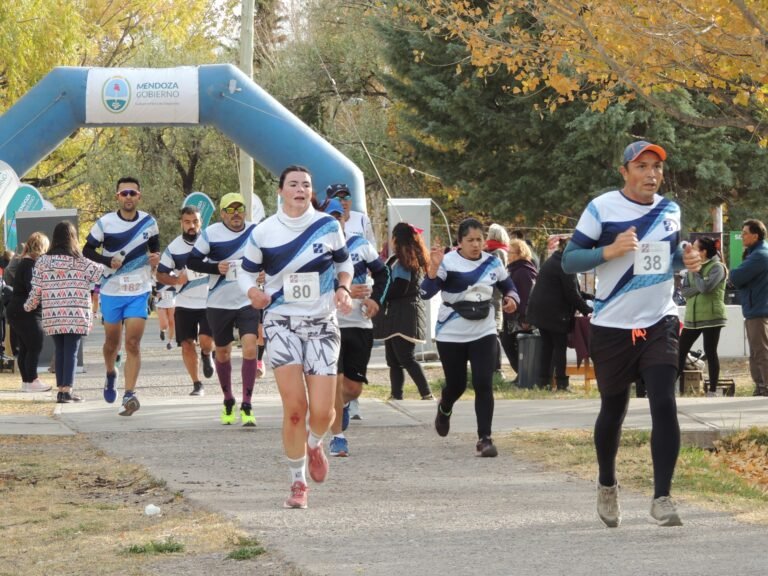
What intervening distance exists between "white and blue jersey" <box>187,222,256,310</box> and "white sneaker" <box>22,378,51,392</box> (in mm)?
5343

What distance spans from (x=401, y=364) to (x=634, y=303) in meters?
7.05

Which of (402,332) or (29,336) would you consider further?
(29,336)

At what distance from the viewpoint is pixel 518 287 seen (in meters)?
16.4

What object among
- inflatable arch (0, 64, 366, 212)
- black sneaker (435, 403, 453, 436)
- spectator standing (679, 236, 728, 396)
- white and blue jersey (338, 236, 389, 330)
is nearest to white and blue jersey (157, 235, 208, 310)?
white and blue jersey (338, 236, 389, 330)

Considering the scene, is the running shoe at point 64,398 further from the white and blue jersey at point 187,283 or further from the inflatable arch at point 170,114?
the inflatable arch at point 170,114

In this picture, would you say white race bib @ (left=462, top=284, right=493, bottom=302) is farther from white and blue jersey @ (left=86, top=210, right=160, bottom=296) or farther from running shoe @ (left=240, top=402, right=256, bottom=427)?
white and blue jersey @ (left=86, top=210, right=160, bottom=296)

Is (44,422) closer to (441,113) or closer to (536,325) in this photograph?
(536,325)

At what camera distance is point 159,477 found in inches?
347

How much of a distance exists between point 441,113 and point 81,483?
1900cm

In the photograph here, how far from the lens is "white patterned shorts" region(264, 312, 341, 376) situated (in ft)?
25.6

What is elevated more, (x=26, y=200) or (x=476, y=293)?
(x=26, y=200)

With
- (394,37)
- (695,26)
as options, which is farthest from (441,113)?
(695,26)

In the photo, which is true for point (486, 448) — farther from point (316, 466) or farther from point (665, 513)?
point (665, 513)

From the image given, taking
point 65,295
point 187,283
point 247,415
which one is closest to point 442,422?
point 247,415
